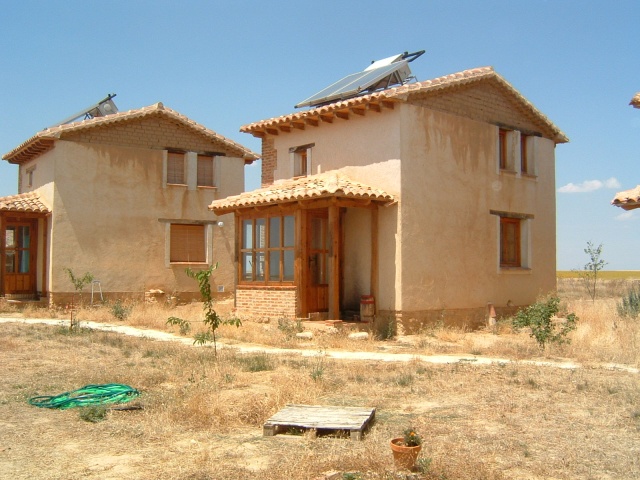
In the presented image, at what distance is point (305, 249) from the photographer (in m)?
16.2

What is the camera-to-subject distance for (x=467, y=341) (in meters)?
14.1

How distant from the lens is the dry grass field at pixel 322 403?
5.94 meters

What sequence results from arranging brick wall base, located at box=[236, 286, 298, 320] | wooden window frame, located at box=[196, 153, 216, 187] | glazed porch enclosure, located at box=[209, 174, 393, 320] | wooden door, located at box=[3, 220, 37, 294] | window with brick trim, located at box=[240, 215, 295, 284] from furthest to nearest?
wooden window frame, located at box=[196, 153, 216, 187], wooden door, located at box=[3, 220, 37, 294], window with brick trim, located at box=[240, 215, 295, 284], brick wall base, located at box=[236, 286, 298, 320], glazed porch enclosure, located at box=[209, 174, 393, 320]

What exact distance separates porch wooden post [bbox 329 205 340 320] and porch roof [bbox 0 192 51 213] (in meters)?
10.4

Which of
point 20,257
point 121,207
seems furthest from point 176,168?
point 20,257

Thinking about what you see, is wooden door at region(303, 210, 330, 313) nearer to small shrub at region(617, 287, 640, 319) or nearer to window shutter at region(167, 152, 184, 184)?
small shrub at region(617, 287, 640, 319)

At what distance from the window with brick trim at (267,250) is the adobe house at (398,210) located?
0.10 ft

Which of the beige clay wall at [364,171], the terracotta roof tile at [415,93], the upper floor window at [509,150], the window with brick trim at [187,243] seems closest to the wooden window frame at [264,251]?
the beige clay wall at [364,171]

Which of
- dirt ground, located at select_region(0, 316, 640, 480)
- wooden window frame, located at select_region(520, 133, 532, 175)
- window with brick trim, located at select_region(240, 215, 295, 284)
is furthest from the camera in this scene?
wooden window frame, located at select_region(520, 133, 532, 175)

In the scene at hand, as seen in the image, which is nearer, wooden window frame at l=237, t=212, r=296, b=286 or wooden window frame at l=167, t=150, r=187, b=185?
wooden window frame at l=237, t=212, r=296, b=286

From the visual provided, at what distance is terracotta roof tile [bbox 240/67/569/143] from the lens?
1556 cm

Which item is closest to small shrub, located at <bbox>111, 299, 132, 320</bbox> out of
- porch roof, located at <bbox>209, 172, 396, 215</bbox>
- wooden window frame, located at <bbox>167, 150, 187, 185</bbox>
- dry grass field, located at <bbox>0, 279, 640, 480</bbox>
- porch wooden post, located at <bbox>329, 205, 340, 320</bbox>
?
porch roof, located at <bbox>209, 172, 396, 215</bbox>

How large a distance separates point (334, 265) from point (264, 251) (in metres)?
2.46

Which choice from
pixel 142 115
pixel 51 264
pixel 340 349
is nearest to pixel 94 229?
pixel 51 264
